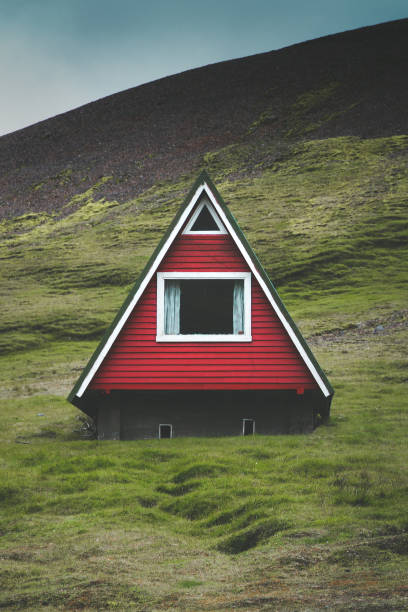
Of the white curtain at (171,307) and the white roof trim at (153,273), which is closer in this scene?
the white roof trim at (153,273)

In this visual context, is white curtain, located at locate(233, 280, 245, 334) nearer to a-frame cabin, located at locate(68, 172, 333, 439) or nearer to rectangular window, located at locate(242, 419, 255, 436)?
a-frame cabin, located at locate(68, 172, 333, 439)

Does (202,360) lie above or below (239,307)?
below

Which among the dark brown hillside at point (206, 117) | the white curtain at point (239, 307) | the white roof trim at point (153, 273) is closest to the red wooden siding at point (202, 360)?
the white roof trim at point (153, 273)

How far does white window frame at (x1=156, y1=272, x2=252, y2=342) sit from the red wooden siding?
145 mm

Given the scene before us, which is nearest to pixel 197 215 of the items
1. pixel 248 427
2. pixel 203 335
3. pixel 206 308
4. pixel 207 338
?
pixel 203 335

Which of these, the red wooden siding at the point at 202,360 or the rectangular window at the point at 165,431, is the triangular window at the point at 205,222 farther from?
the rectangular window at the point at 165,431

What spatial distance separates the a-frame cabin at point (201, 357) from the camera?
20.9 meters

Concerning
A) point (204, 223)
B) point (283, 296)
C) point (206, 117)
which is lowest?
point (204, 223)

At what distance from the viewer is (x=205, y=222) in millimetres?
22109

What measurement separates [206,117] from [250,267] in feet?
353

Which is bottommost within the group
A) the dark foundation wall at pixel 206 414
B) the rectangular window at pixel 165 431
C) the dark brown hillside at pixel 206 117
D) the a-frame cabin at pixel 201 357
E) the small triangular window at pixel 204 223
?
the rectangular window at pixel 165 431

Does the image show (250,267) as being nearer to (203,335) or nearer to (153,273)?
(203,335)

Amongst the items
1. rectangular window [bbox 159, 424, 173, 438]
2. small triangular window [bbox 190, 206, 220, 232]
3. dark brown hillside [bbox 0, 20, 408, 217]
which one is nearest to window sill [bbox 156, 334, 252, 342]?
rectangular window [bbox 159, 424, 173, 438]

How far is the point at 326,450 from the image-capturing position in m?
20.3
